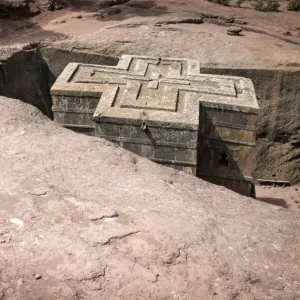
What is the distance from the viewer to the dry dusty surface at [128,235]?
9.51 feet

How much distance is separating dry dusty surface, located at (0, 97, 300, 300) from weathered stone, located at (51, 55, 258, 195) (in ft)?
4.34

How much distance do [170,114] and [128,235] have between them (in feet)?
10.1

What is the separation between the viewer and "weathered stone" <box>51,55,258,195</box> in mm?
6137

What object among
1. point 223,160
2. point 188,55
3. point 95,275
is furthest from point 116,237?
point 188,55

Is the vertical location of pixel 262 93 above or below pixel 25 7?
below

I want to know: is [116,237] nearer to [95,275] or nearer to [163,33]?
[95,275]

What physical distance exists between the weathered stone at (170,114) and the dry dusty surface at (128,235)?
4.34ft

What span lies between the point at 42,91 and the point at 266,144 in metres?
5.32

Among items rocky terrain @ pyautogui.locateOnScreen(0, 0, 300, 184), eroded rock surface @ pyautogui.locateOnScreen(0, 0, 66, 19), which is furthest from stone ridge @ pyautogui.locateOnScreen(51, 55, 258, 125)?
eroded rock surface @ pyautogui.locateOnScreen(0, 0, 66, 19)

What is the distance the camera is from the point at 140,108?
20.7 ft

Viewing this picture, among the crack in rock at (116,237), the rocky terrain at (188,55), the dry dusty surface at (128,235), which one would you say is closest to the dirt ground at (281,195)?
the rocky terrain at (188,55)

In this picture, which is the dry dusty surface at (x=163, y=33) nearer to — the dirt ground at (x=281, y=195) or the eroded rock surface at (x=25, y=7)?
the eroded rock surface at (x=25, y=7)

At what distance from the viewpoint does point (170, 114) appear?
20.3 feet

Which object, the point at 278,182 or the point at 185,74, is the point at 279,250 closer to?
the point at 185,74
